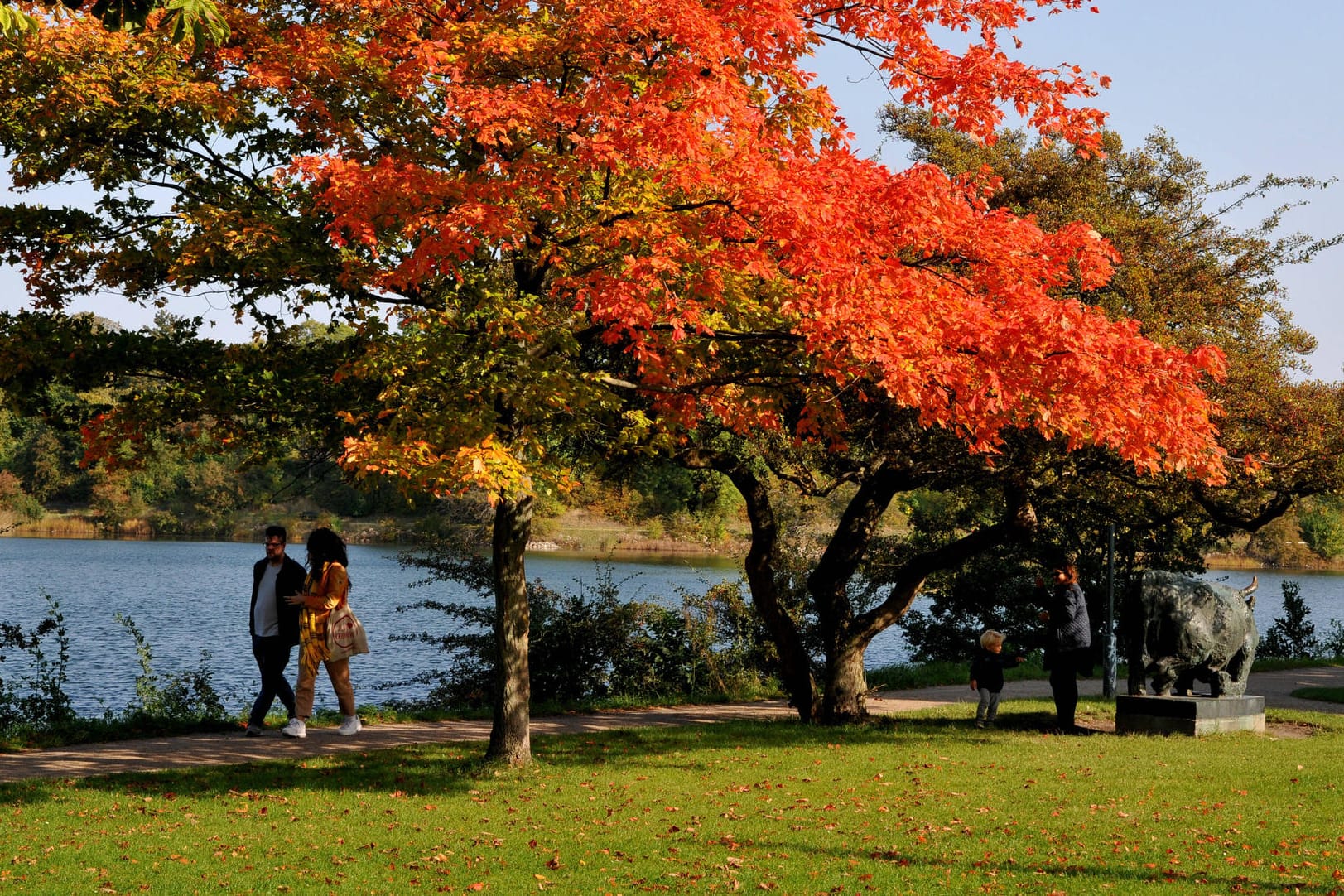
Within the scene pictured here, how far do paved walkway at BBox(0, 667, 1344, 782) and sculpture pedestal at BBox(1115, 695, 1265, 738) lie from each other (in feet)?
9.71

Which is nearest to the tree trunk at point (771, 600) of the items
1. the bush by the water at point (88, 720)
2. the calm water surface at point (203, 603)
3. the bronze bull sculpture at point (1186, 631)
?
the calm water surface at point (203, 603)

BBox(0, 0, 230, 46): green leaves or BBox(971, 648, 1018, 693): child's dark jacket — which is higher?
BBox(0, 0, 230, 46): green leaves

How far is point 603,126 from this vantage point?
915 centimetres

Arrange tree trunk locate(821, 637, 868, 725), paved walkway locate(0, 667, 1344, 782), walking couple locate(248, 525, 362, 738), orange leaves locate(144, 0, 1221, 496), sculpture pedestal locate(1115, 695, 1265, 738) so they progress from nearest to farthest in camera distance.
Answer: orange leaves locate(144, 0, 1221, 496), paved walkway locate(0, 667, 1344, 782), walking couple locate(248, 525, 362, 738), sculpture pedestal locate(1115, 695, 1265, 738), tree trunk locate(821, 637, 868, 725)

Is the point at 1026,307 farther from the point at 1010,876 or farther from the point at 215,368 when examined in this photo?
the point at 215,368

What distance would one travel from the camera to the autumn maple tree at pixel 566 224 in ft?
28.7

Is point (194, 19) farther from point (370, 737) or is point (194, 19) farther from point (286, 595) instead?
point (370, 737)

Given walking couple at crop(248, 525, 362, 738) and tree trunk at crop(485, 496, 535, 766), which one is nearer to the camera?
tree trunk at crop(485, 496, 535, 766)

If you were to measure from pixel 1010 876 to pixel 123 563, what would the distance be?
174ft

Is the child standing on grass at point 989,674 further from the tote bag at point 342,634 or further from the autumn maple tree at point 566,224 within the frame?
the tote bag at point 342,634

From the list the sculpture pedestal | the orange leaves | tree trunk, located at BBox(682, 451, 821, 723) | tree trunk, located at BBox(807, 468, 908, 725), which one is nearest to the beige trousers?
the orange leaves

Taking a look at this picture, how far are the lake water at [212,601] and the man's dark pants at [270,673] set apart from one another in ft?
16.9

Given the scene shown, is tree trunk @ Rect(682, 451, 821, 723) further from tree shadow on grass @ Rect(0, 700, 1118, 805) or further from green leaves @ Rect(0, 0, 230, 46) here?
green leaves @ Rect(0, 0, 230, 46)

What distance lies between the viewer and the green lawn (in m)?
6.98
